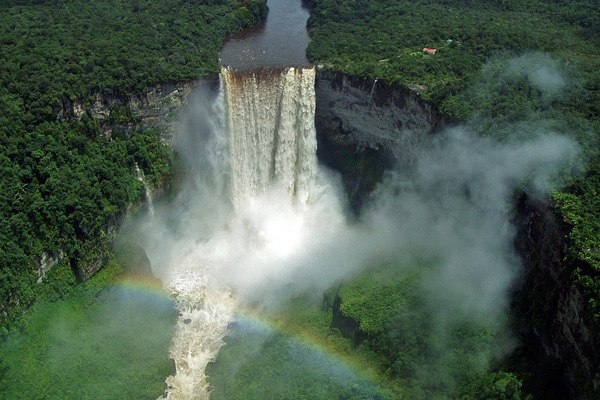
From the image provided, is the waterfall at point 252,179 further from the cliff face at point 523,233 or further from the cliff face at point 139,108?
the cliff face at point 139,108

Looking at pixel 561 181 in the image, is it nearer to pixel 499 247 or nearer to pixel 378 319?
pixel 499 247

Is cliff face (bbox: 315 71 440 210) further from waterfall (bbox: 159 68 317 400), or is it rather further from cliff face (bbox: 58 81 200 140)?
cliff face (bbox: 58 81 200 140)

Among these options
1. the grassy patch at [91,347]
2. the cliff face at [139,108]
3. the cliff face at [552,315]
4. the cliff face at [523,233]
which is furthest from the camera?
the cliff face at [139,108]

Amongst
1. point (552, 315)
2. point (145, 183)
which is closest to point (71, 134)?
point (145, 183)

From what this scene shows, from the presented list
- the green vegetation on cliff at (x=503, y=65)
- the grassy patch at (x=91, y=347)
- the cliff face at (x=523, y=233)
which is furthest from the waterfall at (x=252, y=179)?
the green vegetation on cliff at (x=503, y=65)

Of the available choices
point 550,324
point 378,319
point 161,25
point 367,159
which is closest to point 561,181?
point 550,324
